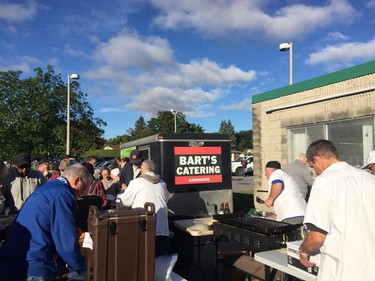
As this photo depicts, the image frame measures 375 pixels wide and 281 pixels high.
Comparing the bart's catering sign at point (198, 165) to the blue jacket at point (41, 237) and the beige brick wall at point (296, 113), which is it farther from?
the blue jacket at point (41, 237)

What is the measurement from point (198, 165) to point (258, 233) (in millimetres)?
3016

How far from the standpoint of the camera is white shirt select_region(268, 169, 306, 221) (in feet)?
14.8

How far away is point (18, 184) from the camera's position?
5.65 meters

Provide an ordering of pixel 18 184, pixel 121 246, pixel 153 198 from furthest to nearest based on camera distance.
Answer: pixel 18 184 < pixel 153 198 < pixel 121 246

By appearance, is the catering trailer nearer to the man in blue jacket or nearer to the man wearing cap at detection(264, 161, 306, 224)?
the man wearing cap at detection(264, 161, 306, 224)

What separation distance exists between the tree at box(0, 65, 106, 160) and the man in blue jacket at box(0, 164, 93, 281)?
48.6 feet

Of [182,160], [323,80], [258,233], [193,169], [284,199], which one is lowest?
[258,233]

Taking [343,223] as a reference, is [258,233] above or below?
below

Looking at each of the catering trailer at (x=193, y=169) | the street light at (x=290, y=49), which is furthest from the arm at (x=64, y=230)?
the street light at (x=290, y=49)

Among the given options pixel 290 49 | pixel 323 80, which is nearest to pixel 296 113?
pixel 323 80

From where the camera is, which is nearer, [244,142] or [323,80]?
[323,80]

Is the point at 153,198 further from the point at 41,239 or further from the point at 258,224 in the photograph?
the point at 41,239

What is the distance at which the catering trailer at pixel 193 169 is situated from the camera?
6.52m

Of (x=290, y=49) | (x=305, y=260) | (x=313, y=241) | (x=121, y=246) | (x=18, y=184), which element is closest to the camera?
(x=313, y=241)
